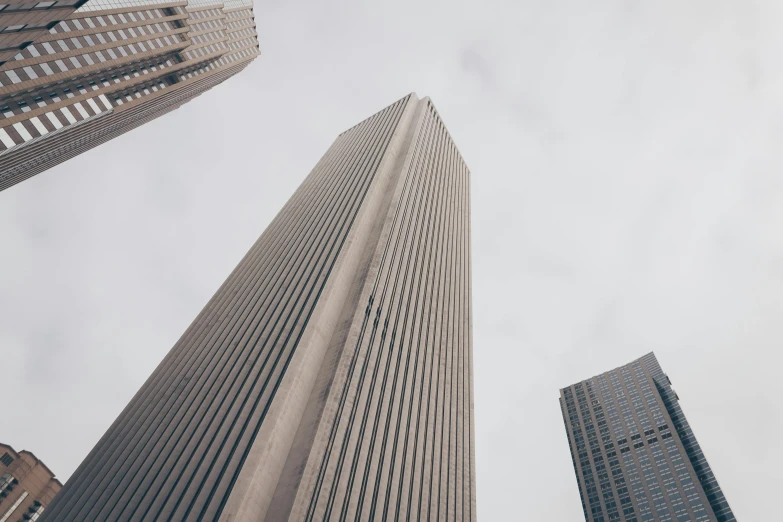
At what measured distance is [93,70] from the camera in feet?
238

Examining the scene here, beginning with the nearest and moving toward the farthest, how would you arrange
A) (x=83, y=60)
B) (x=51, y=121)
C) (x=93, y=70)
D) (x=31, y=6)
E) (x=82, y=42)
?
(x=31, y=6), (x=51, y=121), (x=82, y=42), (x=83, y=60), (x=93, y=70)

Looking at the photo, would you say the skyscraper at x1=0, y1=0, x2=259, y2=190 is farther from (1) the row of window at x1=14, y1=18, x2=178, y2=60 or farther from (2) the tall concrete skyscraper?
(2) the tall concrete skyscraper

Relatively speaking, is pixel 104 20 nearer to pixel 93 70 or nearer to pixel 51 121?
pixel 93 70

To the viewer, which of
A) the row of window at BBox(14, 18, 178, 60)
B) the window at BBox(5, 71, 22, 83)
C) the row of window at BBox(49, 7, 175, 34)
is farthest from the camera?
the row of window at BBox(49, 7, 175, 34)

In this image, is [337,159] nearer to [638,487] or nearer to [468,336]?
[468,336]

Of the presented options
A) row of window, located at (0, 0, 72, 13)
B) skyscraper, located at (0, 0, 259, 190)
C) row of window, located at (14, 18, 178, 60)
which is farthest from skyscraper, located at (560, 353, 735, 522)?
row of window, located at (14, 18, 178, 60)

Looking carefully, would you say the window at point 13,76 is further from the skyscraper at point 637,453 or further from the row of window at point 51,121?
the skyscraper at point 637,453

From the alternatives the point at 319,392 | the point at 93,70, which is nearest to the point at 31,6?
the point at 319,392

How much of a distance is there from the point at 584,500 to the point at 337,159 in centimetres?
12400

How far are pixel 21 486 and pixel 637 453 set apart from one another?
507 feet

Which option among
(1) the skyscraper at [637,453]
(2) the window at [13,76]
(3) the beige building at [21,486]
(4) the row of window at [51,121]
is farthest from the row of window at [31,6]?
(1) the skyscraper at [637,453]

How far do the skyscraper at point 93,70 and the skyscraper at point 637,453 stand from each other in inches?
6047

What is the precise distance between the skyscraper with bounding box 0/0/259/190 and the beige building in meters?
56.0

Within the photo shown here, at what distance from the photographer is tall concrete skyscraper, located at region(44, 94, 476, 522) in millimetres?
45531
